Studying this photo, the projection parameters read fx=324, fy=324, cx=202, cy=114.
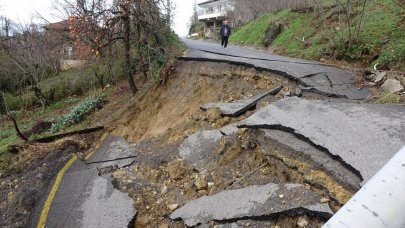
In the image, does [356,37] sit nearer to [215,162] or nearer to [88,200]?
[215,162]

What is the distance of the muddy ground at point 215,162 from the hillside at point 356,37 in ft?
10.7

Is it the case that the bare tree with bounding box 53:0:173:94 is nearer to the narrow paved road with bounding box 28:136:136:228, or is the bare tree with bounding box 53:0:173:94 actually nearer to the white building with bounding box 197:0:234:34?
the narrow paved road with bounding box 28:136:136:228

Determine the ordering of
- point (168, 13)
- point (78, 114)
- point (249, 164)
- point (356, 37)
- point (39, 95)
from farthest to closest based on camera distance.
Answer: point (39, 95)
point (168, 13)
point (78, 114)
point (356, 37)
point (249, 164)

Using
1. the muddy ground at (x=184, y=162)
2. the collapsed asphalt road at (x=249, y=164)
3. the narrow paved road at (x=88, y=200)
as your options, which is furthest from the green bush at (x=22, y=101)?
the narrow paved road at (x=88, y=200)

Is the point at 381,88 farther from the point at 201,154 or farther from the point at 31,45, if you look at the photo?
the point at 31,45

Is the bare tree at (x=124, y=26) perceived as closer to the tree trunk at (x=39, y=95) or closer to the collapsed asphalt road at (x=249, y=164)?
the collapsed asphalt road at (x=249, y=164)

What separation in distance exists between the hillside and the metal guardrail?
807 centimetres

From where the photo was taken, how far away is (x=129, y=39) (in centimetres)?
1174

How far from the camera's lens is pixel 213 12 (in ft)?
166

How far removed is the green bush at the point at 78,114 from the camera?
11.6 metres

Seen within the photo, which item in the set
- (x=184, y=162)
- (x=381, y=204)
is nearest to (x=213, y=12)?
(x=184, y=162)

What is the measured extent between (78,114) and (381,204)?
12614mm

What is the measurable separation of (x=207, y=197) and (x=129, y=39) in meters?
8.64

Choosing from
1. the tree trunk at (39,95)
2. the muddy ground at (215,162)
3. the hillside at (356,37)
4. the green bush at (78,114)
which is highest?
the hillside at (356,37)
